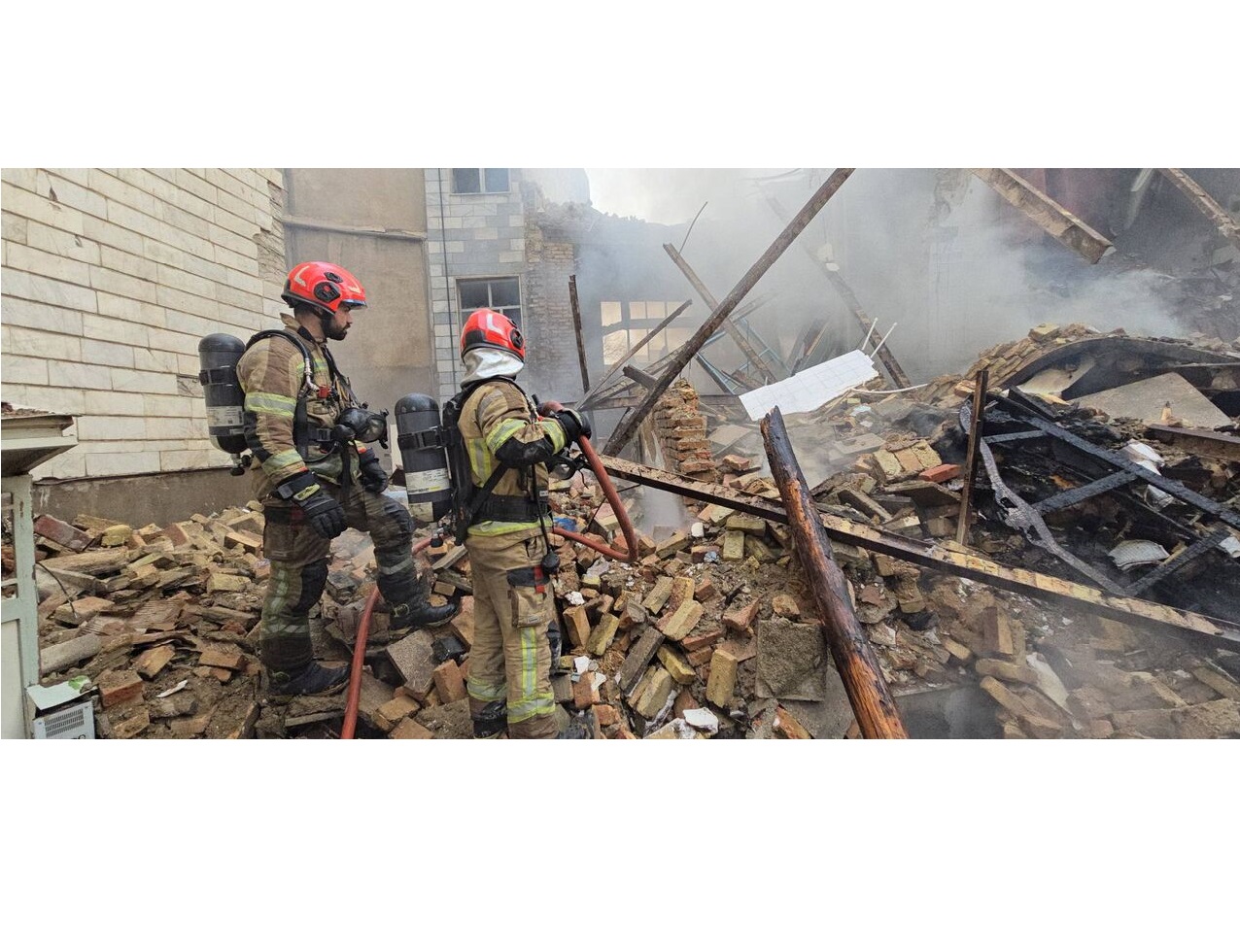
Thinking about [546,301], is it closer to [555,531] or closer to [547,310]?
[547,310]

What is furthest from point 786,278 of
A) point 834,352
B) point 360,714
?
point 360,714

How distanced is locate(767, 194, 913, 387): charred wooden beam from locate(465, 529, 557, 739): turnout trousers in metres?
6.54

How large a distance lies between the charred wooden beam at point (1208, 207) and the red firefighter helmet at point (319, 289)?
897cm

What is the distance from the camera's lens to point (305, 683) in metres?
2.88

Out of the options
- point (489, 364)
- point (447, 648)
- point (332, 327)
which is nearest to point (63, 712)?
point (447, 648)

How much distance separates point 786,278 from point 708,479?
8.33 metres

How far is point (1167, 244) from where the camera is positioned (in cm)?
754

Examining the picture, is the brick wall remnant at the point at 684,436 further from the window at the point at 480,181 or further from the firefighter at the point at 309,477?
the window at the point at 480,181

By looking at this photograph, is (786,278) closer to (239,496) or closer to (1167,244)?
(1167,244)

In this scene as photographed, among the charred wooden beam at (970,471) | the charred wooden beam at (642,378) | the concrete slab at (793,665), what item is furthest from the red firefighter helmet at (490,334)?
the charred wooden beam at (970,471)

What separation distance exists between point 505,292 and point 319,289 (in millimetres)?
6319

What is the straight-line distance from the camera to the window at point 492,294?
868cm

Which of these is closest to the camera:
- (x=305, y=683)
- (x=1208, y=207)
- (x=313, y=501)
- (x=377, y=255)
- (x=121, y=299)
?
(x=313, y=501)

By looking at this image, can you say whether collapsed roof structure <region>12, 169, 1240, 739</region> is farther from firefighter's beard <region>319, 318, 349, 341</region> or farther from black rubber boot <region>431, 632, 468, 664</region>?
firefighter's beard <region>319, 318, 349, 341</region>
